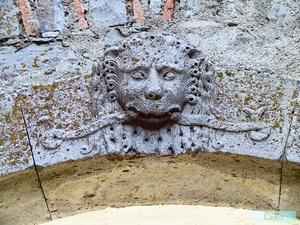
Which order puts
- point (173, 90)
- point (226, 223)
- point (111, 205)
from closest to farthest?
point (173, 90) → point (111, 205) → point (226, 223)

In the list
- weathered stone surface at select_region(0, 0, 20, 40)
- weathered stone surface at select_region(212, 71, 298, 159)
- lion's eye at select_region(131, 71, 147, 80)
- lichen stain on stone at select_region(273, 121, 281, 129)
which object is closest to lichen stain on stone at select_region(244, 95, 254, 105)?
weathered stone surface at select_region(212, 71, 298, 159)

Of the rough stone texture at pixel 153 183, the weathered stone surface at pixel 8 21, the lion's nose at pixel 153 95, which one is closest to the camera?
the lion's nose at pixel 153 95

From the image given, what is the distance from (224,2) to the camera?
3303 mm

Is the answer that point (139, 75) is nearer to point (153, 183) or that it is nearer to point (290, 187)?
point (153, 183)

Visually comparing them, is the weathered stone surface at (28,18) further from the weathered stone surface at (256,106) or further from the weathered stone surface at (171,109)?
the weathered stone surface at (256,106)

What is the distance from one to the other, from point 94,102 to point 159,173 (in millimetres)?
304

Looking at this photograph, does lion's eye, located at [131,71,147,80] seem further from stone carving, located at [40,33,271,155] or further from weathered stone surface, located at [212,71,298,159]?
weathered stone surface, located at [212,71,298,159]

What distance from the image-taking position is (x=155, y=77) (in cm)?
303

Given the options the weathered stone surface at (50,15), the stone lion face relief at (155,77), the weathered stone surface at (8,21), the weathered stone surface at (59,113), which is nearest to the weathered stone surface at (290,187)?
the stone lion face relief at (155,77)

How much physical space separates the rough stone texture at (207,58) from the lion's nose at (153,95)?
138 millimetres

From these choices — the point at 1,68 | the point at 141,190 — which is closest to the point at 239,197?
the point at 141,190

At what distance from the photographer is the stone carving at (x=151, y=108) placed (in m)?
3.04

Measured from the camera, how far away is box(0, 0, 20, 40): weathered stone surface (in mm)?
3248

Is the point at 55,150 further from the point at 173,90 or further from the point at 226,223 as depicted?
the point at 226,223
